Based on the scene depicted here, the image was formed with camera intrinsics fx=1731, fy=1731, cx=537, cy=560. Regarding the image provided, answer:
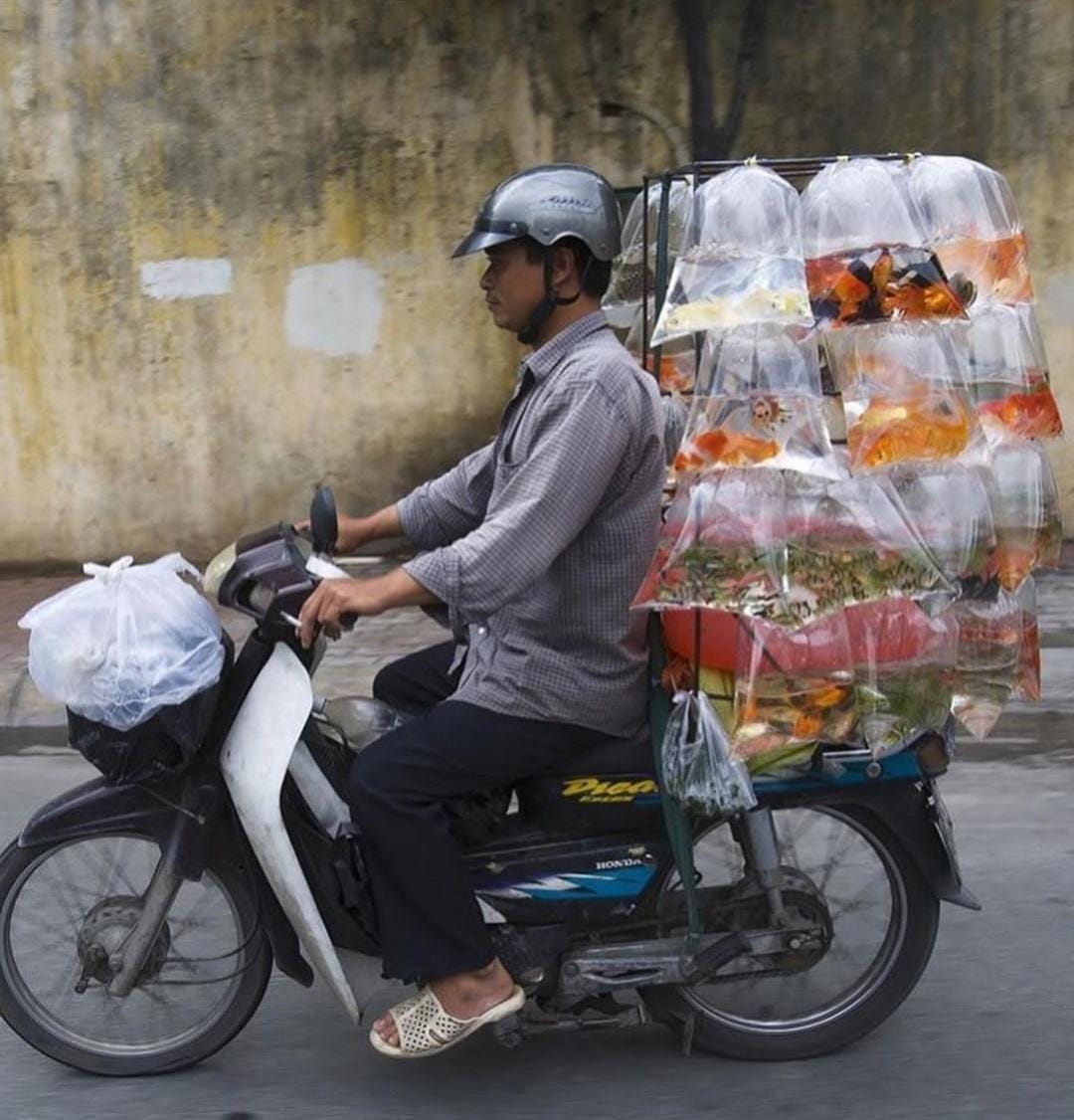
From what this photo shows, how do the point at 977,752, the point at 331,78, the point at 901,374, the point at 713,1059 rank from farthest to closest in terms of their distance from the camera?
the point at 331,78 → the point at 977,752 → the point at 713,1059 → the point at 901,374

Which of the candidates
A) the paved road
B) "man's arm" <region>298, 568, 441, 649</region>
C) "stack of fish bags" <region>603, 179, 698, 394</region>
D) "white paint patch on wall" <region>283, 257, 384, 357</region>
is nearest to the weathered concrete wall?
"white paint patch on wall" <region>283, 257, 384, 357</region>

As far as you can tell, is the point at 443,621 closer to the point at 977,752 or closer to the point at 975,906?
the point at 975,906

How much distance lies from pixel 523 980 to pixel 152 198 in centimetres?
540

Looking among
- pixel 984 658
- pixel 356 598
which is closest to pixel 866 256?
pixel 984 658

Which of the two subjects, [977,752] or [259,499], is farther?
[259,499]

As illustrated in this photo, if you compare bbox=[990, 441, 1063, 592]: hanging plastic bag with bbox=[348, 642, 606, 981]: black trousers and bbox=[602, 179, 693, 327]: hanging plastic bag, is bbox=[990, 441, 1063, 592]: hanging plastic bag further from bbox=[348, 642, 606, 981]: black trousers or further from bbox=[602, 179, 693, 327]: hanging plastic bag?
bbox=[348, 642, 606, 981]: black trousers

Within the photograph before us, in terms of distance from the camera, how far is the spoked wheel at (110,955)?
3418 millimetres

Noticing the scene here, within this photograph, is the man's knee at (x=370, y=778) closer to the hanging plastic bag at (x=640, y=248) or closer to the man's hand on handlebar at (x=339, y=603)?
the man's hand on handlebar at (x=339, y=603)

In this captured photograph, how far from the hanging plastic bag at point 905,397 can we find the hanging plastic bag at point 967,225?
183mm

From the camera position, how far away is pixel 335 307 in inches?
312

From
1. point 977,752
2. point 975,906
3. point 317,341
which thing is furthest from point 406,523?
point 317,341

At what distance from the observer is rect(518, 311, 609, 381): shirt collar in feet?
10.4

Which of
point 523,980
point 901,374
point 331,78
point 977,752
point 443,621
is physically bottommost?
point 977,752

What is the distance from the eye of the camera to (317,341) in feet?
26.1
